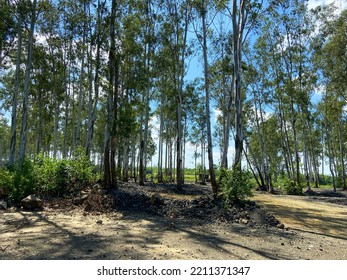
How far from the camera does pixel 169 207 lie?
9.54 m

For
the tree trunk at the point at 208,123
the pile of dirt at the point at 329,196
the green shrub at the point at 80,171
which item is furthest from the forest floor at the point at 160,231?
the pile of dirt at the point at 329,196

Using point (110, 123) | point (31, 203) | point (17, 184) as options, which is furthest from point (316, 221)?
point (17, 184)

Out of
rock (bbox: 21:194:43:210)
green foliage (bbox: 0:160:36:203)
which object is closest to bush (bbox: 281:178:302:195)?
green foliage (bbox: 0:160:36:203)

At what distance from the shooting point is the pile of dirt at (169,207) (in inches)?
323

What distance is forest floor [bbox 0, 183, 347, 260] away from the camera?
4.92 m

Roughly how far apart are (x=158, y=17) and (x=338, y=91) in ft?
46.0

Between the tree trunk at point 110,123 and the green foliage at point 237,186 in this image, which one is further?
the tree trunk at point 110,123

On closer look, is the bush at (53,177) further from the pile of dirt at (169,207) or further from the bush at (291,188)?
the bush at (291,188)

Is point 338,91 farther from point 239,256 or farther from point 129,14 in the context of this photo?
point 239,256

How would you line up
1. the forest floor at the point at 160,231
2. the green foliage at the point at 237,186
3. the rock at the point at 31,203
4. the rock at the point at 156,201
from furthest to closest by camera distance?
the rock at the point at 156,201
the green foliage at the point at 237,186
the rock at the point at 31,203
the forest floor at the point at 160,231

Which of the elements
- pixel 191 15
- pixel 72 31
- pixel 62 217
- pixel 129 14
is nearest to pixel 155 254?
pixel 62 217

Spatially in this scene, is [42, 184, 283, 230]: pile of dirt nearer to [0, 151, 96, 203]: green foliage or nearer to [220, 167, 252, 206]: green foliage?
[220, 167, 252, 206]: green foliage

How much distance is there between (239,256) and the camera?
4.84 metres

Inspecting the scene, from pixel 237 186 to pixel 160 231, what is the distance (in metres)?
3.70
